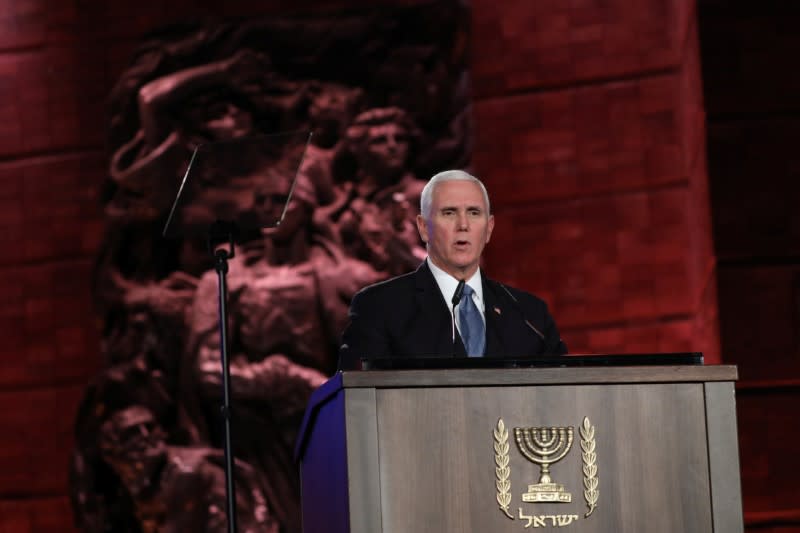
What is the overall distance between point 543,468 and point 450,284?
2.16ft

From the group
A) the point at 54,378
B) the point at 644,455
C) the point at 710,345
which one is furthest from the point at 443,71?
the point at 644,455

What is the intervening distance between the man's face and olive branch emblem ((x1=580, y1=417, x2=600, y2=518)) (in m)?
0.63

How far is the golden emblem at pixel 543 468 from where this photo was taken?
1738 mm

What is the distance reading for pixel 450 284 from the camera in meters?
2.34

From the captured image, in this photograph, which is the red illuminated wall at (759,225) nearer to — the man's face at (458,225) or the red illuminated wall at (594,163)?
the red illuminated wall at (594,163)

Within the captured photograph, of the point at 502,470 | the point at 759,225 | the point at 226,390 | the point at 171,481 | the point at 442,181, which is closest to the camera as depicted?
the point at 502,470

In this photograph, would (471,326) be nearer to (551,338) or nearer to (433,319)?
(433,319)

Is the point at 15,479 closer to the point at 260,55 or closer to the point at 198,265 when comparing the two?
the point at 198,265

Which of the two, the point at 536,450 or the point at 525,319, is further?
the point at 525,319

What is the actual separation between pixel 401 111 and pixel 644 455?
2645 mm

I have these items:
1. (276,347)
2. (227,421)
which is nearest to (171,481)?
(276,347)

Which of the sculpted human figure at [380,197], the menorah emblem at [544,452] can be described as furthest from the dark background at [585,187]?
the menorah emblem at [544,452]

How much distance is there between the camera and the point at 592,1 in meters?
4.24

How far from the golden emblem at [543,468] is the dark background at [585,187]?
1.70m
